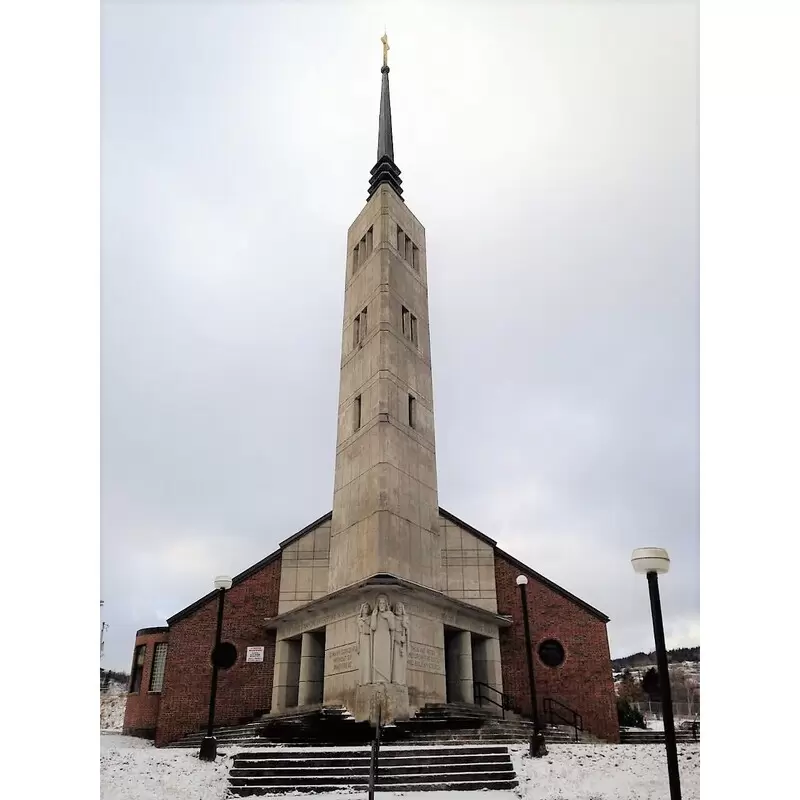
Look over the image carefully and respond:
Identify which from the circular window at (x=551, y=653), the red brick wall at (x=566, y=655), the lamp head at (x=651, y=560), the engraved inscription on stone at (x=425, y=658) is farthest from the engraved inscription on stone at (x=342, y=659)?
the lamp head at (x=651, y=560)

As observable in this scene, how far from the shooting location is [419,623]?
1723cm

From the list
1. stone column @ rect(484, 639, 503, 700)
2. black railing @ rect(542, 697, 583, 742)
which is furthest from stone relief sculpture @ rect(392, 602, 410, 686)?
black railing @ rect(542, 697, 583, 742)

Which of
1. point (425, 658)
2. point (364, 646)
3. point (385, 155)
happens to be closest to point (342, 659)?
point (364, 646)

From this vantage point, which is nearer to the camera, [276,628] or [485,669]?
[485,669]

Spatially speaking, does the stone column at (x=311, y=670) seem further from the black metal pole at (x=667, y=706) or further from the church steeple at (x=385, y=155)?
the church steeple at (x=385, y=155)

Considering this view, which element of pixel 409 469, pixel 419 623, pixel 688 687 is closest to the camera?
pixel 419 623

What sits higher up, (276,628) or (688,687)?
(276,628)

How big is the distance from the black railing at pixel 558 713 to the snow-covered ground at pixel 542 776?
980 cm

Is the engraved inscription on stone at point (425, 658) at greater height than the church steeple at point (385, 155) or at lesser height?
lesser

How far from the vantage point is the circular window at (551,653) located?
74.5 feet

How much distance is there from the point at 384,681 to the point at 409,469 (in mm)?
6162

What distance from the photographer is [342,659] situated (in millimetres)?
16906
